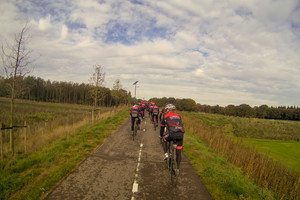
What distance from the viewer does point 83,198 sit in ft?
13.1

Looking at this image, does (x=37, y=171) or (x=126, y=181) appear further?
(x=37, y=171)

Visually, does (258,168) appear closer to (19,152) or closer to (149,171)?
(149,171)

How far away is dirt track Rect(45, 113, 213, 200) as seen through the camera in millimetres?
4246

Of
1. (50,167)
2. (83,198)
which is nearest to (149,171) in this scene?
(83,198)

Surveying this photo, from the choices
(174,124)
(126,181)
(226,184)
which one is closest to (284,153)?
(226,184)

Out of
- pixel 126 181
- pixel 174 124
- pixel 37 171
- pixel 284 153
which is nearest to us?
pixel 126 181

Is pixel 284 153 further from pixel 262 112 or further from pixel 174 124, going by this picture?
pixel 262 112

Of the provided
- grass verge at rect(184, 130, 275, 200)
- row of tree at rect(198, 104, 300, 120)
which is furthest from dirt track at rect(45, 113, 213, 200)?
row of tree at rect(198, 104, 300, 120)

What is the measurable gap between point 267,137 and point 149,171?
28436mm

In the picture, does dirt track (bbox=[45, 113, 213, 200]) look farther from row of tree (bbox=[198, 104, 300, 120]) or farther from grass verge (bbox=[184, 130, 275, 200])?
row of tree (bbox=[198, 104, 300, 120])

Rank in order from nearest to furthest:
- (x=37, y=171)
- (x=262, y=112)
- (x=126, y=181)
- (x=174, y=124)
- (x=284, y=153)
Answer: (x=126, y=181), (x=174, y=124), (x=37, y=171), (x=284, y=153), (x=262, y=112)

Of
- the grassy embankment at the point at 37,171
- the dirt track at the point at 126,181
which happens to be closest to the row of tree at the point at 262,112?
the dirt track at the point at 126,181

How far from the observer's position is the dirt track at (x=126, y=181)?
425 cm

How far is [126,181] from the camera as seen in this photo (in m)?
4.97
